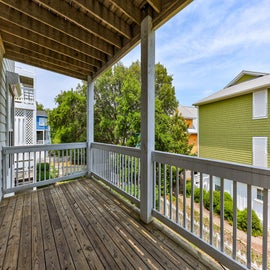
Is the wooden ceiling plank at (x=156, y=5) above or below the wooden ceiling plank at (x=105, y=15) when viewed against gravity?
below

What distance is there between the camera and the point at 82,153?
4.22m

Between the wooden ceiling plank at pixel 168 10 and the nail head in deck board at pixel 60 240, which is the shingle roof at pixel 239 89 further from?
the nail head in deck board at pixel 60 240

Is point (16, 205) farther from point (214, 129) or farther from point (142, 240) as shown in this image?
point (214, 129)

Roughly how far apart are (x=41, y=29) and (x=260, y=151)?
3.55m

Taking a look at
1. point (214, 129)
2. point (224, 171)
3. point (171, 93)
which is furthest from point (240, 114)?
point (171, 93)

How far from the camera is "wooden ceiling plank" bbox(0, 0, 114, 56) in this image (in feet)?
6.72

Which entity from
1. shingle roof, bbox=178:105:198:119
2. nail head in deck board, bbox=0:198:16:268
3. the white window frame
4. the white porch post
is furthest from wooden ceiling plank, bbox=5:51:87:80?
the white window frame

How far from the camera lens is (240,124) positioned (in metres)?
2.55

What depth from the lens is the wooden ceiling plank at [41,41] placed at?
8.12 ft

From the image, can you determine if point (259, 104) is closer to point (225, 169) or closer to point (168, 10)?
point (225, 169)

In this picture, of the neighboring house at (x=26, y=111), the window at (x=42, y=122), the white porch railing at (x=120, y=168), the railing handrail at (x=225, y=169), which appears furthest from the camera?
the window at (x=42, y=122)

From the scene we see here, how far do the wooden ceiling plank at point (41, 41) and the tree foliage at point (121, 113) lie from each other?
5660mm

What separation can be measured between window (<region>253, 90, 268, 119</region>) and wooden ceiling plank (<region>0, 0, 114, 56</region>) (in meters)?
2.58

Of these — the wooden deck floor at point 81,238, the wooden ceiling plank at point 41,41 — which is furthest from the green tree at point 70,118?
the wooden deck floor at point 81,238
